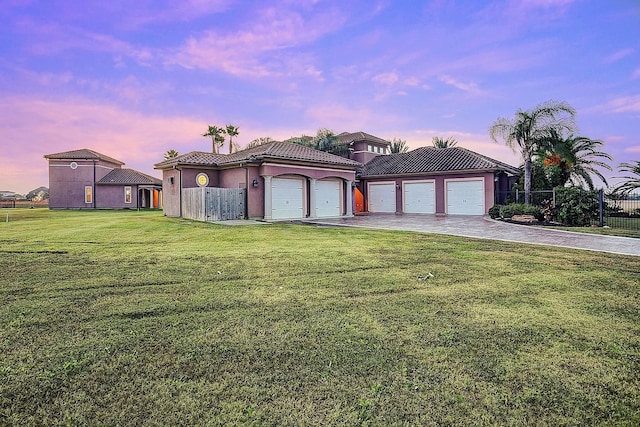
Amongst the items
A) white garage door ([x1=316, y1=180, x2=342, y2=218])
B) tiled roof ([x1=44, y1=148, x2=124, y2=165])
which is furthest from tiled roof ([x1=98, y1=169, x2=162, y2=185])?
white garage door ([x1=316, y1=180, x2=342, y2=218])

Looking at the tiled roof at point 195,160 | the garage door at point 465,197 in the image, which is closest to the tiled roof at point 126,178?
the tiled roof at point 195,160

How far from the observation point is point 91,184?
41344 mm

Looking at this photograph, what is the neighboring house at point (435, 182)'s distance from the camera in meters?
24.1

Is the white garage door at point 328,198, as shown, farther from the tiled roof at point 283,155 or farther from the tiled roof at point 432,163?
the tiled roof at point 432,163

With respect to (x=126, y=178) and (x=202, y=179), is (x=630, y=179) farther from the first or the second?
(x=126, y=178)

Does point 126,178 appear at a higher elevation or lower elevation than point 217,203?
higher

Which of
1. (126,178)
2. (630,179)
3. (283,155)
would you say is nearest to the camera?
(283,155)

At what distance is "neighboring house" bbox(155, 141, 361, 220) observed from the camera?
2030cm

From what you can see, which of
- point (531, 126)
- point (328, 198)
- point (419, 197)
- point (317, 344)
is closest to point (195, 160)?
point (328, 198)

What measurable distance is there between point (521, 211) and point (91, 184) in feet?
138

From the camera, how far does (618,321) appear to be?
4.51 meters

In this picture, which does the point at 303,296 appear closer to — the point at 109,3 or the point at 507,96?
the point at 109,3

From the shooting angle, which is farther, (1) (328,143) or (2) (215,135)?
(2) (215,135)

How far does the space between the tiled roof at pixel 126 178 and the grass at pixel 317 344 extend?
37.8 meters
